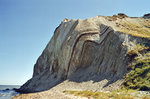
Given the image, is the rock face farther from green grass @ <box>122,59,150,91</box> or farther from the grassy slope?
green grass @ <box>122,59,150,91</box>

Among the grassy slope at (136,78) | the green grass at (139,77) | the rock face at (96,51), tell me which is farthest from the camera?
the rock face at (96,51)

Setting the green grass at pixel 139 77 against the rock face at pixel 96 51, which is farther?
the rock face at pixel 96 51

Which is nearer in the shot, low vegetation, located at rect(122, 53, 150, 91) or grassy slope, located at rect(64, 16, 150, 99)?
grassy slope, located at rect(64, 16, 150, 99)

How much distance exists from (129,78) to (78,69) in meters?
16.8

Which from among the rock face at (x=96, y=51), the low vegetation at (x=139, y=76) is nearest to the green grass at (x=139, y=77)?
the low vegetation at (x=139, y=76)

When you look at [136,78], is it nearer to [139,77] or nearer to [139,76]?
[139,77]

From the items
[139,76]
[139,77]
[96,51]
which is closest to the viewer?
[139,77]

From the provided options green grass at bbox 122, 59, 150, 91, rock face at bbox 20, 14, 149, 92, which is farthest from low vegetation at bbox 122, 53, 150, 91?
rock face at bbox 20, 14, 149, 92

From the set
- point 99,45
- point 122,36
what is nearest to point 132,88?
point 122,36

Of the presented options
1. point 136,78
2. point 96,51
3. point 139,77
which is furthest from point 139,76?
point 96,51

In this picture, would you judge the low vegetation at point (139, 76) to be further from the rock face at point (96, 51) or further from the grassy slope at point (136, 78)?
the rock face at point (96, 51)

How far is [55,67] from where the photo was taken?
4972cm

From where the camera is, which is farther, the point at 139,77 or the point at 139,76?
the point at 139,76

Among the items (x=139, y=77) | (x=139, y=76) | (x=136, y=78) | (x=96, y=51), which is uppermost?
(x=96, y=51)
